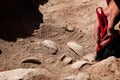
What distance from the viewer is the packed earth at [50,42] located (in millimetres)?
2529

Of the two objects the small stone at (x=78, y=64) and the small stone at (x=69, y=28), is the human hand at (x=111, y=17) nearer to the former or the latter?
the small stone at (x=78, y=64)

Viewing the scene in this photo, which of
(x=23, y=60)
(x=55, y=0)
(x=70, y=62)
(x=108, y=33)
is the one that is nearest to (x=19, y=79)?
(x=23, y=60)

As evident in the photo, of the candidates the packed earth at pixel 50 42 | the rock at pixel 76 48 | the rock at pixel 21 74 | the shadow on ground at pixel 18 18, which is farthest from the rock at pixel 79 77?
the shadow on ground at pixel 18 18

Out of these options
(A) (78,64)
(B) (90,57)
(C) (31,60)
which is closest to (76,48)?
(B) (90,57)

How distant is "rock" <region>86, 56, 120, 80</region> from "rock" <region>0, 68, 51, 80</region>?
1.19ft

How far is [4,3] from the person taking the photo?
3.41 metres

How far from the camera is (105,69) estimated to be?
2.52 m

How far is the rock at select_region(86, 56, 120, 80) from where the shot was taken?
8.07 feet

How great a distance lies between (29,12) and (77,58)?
3.17ft

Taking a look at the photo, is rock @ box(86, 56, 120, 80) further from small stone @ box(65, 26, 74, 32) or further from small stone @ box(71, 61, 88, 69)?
small stone @ box(65, 26, 74, 32)

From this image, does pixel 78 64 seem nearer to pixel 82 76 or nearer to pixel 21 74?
pixel 82 76

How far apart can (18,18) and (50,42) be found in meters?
0.56

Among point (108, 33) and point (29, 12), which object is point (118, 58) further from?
point (29, 12)

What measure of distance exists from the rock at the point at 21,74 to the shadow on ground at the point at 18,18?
0.70 metres
